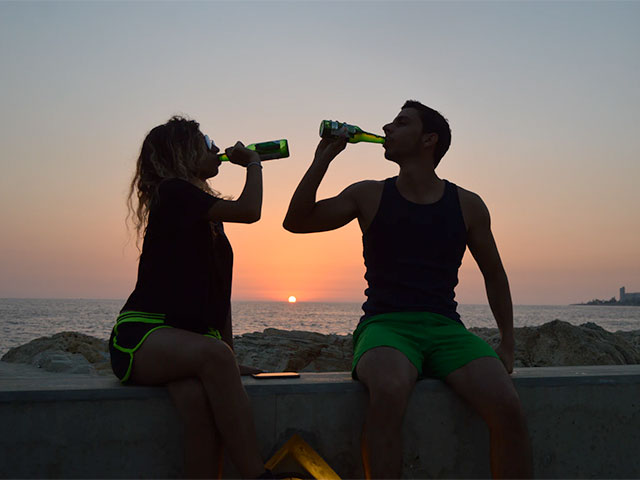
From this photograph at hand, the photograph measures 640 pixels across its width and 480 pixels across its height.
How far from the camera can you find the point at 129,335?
221 centimetres

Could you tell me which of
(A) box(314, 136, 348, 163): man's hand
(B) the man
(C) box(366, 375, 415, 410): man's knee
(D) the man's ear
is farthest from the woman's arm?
(D) the man's ear

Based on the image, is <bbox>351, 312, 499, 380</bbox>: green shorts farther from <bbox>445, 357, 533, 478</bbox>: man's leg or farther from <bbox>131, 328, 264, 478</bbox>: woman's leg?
<bbox>131, 328, 264, 478</bbox>: woman's leg

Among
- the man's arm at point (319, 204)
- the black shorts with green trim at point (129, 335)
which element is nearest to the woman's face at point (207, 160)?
the man's arm at point (319, 204)

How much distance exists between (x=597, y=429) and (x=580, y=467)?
0.20 m

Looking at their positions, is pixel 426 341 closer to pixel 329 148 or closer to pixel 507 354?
pixel 507 354

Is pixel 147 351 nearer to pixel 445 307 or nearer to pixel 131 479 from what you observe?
pixel 131 479

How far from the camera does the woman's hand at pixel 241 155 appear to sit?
2643 mm

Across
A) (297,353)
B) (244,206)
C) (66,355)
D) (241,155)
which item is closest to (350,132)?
(241,155)

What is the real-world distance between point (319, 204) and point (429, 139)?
0.78m

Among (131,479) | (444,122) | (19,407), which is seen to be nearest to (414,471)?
(131,479)

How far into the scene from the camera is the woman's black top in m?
2.27

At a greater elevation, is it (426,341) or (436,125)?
(436,125)

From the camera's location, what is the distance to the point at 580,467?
2566 millimetres

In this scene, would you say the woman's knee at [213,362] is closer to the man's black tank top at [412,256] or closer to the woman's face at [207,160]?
the man's black tank top at [412,256]
